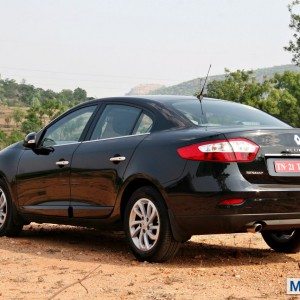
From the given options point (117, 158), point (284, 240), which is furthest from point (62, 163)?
point (284, 240)

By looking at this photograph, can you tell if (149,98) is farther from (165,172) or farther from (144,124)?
(165,172)

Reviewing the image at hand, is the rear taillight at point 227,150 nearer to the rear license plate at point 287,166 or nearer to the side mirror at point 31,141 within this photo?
the rear license plate at point 287,166

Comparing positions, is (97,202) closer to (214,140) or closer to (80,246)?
(80,246)

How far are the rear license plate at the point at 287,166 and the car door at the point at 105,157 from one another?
1.35 metres

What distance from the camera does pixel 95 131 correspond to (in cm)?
829

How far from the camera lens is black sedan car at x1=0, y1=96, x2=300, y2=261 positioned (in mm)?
6703

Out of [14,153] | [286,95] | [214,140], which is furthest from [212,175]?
[286,95]

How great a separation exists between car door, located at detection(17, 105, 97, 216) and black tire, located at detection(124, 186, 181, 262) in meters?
1.33

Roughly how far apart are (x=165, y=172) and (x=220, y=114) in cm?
98

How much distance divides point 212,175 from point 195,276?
2.80 feet

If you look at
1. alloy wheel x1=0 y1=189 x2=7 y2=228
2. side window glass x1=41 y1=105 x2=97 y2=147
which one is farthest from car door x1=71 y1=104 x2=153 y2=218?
alloy wheel x1=0 y1=189 x2=7 y2=228

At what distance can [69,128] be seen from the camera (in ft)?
28.9

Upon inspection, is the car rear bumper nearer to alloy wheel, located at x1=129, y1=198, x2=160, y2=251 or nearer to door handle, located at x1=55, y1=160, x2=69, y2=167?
alloy wheel, located at x1=129, y1=198, x2=160, y2=251

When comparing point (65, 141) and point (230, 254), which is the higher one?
point (65, 141)
